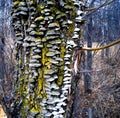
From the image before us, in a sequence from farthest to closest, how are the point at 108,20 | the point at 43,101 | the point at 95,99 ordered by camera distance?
the point at 108,20, the point at 95,99, the point at 43,101

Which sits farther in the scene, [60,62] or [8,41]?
[8,41]

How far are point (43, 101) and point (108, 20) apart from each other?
1002 cm

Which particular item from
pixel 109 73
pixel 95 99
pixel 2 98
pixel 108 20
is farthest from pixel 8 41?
pixel 108 20

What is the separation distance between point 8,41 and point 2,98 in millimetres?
2477

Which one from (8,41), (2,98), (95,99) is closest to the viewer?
(2,98)

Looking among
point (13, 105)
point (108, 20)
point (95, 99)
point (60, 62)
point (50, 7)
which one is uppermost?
point (108, 20)

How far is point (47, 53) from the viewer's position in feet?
4.16

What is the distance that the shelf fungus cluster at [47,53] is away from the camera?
4.16ft

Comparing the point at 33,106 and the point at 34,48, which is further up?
the point at 34,48

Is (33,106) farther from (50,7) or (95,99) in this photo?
(95,99)

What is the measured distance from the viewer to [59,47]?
4.19 ft

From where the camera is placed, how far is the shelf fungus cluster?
1267 mm

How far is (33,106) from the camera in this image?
4.21 feet

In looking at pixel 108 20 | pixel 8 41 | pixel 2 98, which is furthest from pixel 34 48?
pixel 108 20
